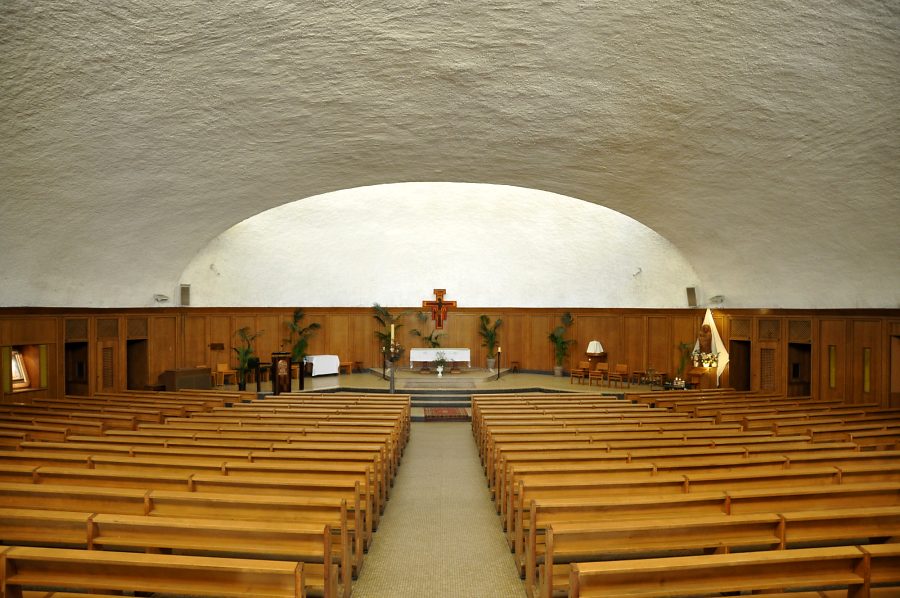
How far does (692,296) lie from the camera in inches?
648

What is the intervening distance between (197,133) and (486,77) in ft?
14.1

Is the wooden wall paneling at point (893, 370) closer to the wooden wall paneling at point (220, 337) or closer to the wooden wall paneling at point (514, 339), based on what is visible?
the wooden wall paneling at point (514, 339)

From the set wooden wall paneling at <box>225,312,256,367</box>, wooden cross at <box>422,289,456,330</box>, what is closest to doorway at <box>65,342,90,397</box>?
wooden wall paneling at <box>225,312,256,367</box>

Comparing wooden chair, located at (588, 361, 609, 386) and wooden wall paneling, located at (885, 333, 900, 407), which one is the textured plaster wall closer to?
wooden chair, located at (588, 361, 609, 386)

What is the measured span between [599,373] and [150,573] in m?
15.8

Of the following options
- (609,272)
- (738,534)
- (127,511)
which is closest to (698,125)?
(738,534)

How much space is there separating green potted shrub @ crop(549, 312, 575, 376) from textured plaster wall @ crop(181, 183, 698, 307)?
0.74 meters

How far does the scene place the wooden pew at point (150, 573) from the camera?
3145 millimetres

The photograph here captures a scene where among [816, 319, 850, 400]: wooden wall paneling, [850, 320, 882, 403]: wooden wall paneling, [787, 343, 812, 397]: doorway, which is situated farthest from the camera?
[787, 343, 812, 397]: doorway

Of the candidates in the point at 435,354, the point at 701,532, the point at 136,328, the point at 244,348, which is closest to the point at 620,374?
the point at 435,354

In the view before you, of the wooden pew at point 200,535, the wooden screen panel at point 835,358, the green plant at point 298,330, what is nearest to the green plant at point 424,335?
the green plant at point 298,330

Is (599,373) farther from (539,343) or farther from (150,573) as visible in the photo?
(150,573)

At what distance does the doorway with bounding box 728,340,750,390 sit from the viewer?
15430 millimetres

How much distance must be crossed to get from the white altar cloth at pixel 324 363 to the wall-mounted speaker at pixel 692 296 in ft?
38.1
